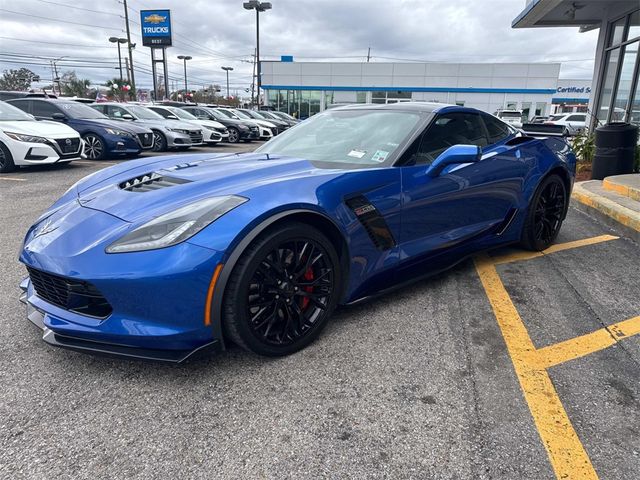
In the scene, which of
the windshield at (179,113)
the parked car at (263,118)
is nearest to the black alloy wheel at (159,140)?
the windshield at (179,113)

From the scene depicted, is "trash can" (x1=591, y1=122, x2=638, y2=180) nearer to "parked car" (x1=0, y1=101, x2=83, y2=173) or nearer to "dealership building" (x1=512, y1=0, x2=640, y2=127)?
"dealership building" (x1=512, y1=0, x2=640, y2=127)

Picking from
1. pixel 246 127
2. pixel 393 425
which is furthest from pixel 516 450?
pixel 246 127

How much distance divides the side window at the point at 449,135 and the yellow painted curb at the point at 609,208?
95.8 inches

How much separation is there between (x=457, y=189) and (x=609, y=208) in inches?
130

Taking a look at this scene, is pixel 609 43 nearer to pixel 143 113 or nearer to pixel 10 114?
pixel 143 113

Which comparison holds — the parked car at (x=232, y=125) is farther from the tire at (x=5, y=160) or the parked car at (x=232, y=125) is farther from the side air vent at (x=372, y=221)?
the side air vent at (x=372, y=221)

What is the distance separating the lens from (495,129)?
12.3 ft

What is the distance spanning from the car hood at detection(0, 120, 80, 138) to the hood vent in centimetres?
694

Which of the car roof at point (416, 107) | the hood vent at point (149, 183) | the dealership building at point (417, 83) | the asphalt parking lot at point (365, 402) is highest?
the dealership building at point (417, 83)

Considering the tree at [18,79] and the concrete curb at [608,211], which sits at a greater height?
the tree at [18,79]

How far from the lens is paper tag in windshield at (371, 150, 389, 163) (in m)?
2.78

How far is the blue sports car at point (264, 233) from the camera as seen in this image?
1.96 meters

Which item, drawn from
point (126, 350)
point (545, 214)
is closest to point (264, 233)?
point (126, 350)

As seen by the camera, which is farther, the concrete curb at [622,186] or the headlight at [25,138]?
the headlight at [25,138]
